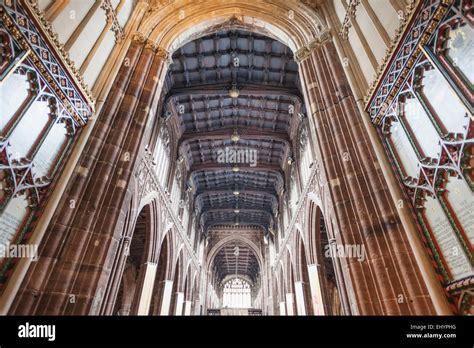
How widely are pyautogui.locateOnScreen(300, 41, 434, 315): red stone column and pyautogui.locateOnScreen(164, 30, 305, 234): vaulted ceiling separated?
19.7ft

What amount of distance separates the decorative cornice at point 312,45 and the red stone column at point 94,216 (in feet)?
15.0

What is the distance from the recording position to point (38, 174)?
13.9 ft

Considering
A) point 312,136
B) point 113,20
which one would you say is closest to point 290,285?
point 312,136

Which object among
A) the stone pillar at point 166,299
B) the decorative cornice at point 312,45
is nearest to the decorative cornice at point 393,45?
the decorative cornice at point 312,45

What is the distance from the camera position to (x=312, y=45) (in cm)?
766

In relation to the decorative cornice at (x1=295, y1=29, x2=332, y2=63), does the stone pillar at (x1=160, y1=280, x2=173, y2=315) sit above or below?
below

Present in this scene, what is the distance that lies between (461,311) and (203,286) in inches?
956

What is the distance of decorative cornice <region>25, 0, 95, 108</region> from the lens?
3.98 meters

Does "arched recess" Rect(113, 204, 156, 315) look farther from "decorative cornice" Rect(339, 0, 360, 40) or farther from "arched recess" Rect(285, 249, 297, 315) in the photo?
"decorative cornice" Rect(339, 0, 360, 40)

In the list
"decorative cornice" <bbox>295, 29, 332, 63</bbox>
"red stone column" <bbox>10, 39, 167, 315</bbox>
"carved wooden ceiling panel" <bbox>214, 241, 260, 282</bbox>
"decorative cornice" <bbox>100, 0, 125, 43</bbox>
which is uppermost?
"carved wooden ceiling panel" <bbox>214, 241, 260, 282</bbox>

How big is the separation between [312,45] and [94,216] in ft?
24.0

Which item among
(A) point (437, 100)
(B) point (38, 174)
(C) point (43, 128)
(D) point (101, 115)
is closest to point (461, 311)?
(A) point (437, 100)

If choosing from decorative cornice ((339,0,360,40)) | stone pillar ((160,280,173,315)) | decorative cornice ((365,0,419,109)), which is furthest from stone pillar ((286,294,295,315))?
decorative cornice ((339,0,360,40))

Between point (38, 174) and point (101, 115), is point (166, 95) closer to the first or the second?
point (101, 115)
